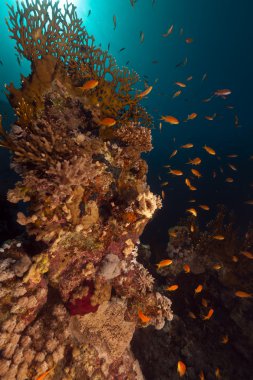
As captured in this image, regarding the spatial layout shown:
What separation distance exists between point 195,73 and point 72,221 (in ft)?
268

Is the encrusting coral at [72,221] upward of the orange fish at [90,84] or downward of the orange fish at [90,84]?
downward

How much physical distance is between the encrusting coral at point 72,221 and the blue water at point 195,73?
4.86 metres

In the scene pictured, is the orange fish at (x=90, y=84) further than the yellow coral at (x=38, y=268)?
Yes

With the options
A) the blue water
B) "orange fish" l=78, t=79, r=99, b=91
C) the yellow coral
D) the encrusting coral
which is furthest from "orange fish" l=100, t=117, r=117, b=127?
the blue water

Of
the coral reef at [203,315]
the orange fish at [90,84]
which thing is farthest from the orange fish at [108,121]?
the coral reef at [203,315]

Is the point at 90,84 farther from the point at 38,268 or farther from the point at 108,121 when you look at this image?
the point at 38,268

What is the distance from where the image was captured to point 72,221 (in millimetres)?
4352

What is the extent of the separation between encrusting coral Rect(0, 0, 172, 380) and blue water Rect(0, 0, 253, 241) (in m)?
4.86

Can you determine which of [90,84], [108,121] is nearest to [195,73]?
[90,84]

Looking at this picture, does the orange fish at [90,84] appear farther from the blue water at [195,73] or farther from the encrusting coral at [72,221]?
the blue water at [195,73]

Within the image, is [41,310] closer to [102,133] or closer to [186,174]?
[102,133]

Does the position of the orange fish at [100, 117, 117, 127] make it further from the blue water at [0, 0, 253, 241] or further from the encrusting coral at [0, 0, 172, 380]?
the blue water at [0, 0, 253, 241]

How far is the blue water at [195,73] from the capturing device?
22.6 metres

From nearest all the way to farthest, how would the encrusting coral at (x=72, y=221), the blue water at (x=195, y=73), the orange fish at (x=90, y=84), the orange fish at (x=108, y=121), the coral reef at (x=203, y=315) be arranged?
the encrusting coral at (x=72, y=221) → the orange fish at (x=90, y=84) → the orange fish at (x=108, y=121) → the coral reef at (x=203, y=315) → the blue water at (x=195, y=73)
